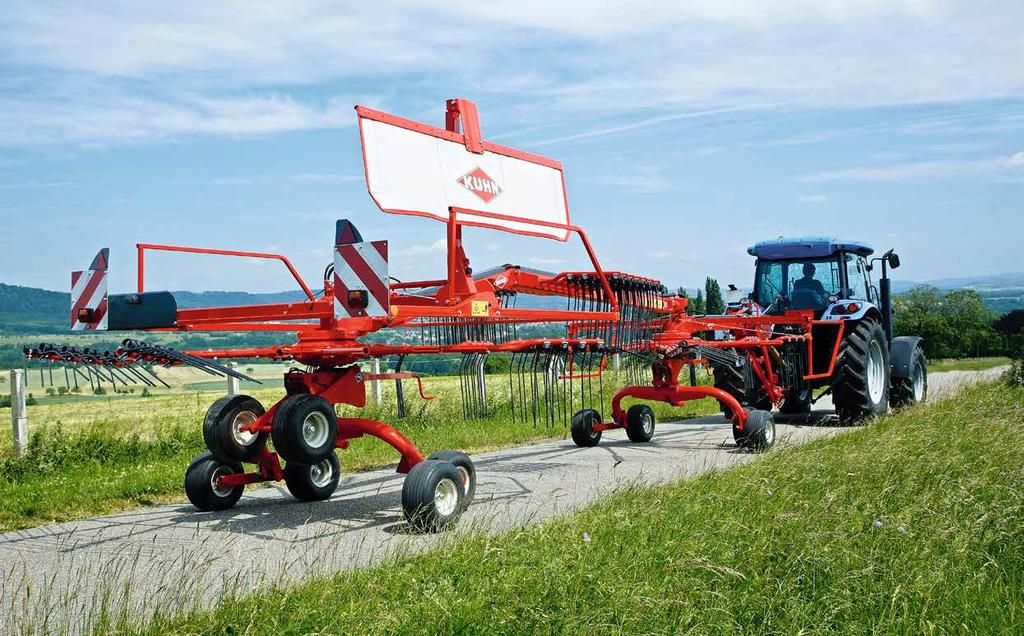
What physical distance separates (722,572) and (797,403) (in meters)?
9.91

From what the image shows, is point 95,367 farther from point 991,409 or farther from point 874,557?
point 991,409

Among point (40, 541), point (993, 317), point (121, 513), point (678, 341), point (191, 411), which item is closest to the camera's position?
point (40, 541)

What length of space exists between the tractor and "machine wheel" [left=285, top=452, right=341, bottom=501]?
18.2ft

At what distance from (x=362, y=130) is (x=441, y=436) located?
551 centimetres

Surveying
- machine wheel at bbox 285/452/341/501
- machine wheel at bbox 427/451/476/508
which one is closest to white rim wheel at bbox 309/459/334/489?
machine wheel at bbox 285/452/341/501

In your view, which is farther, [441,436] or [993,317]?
[993,317]

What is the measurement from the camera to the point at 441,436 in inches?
439

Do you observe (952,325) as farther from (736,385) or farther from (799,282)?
(736,385)

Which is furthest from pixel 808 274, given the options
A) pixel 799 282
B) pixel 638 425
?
pixel 638 425

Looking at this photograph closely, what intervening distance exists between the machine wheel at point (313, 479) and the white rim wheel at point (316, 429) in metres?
0.87

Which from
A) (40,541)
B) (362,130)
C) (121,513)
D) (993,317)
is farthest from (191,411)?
(993,317)

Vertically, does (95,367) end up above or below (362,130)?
below

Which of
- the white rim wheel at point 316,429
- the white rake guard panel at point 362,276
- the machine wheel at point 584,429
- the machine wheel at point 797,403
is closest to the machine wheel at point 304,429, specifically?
the white rim wheel at point 316,429

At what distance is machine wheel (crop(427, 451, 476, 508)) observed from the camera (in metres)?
6.66
